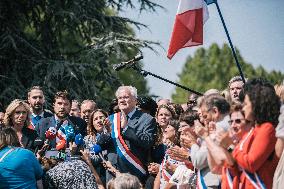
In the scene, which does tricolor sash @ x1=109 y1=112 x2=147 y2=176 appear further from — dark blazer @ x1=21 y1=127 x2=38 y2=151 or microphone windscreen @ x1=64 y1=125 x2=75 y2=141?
dark blazer @ x1=21 y1=127 x2=38 y2=151

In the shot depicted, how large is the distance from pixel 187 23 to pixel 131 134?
1529 mm

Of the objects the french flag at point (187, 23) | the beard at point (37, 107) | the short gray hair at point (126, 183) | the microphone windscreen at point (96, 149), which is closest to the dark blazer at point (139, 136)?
the microphone windscreen at point (96, 149)

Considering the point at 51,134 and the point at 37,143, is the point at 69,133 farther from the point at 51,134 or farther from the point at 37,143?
the point at 37,143

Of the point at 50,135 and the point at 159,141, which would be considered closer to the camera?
the point at 159,141

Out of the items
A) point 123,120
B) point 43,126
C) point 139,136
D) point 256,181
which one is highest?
point 43,126

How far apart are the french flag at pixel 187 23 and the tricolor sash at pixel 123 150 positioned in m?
1.06

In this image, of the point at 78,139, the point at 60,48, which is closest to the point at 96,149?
the point at 78,139

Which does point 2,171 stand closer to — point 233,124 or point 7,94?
point 233,124

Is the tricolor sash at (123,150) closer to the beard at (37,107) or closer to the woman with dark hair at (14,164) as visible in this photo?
the woman with dark hair at (14,164)

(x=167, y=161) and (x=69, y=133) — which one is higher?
(x=69, y=133)

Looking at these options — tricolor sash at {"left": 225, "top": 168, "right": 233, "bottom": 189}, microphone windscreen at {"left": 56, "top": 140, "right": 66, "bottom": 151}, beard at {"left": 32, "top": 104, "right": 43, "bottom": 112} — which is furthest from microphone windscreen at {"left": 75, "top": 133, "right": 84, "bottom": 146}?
tricolor sash at {"left": 225, "top": 168, "right": 233, "bottom": 189}

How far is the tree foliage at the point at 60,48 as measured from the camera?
19.2m

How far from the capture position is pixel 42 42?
20891mm

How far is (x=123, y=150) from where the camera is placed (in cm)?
1007
